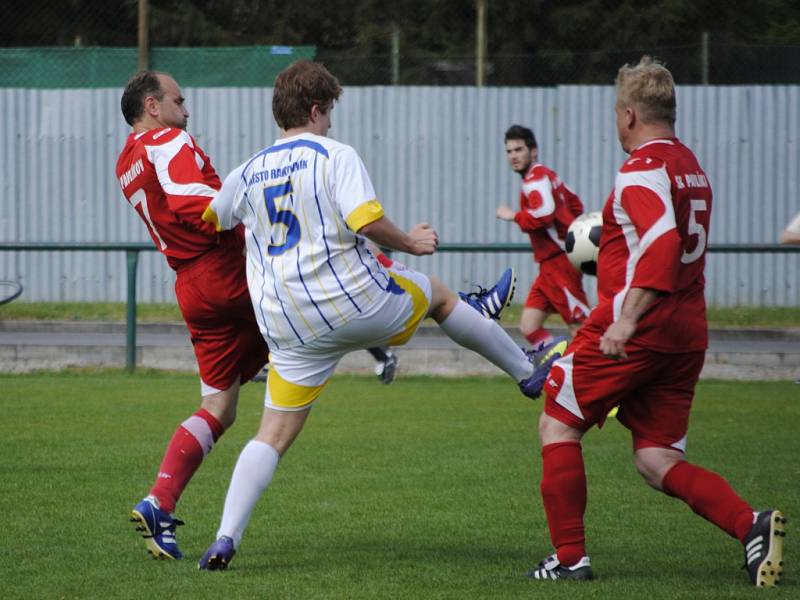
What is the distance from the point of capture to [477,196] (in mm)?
20703

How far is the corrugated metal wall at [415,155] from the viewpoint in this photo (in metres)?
20.1

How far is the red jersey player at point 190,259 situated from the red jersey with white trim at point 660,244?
5.69 ft

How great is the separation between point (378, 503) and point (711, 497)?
2.40m

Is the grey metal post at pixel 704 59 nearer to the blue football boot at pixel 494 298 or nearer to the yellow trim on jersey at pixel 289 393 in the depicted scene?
the blue football boot at pixel 494 298

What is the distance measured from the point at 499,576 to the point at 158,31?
2154 centimetres

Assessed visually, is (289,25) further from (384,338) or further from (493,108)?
(384,338)

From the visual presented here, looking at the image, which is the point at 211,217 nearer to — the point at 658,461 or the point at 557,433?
the point at 557,433

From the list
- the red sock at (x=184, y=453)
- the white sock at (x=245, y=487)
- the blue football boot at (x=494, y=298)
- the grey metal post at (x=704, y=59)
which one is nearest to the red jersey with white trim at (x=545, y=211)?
the blue football boot at (x=494, y=298)

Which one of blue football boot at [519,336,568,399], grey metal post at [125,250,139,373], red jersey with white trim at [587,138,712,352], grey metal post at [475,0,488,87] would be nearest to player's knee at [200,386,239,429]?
blue football boot at [519,336,568,399]

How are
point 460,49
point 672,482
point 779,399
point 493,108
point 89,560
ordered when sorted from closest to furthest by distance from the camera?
point 672,482 < point 89,560 < point 779,399 < point 493,108 < point 460,49

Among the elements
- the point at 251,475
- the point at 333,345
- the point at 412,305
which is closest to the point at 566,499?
the point at 412,305

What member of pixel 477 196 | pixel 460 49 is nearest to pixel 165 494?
pixel 477 196

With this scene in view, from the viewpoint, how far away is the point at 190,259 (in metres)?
6.38

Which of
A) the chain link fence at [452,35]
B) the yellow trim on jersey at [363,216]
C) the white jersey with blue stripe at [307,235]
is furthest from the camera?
the chain link fence at [452,35]
